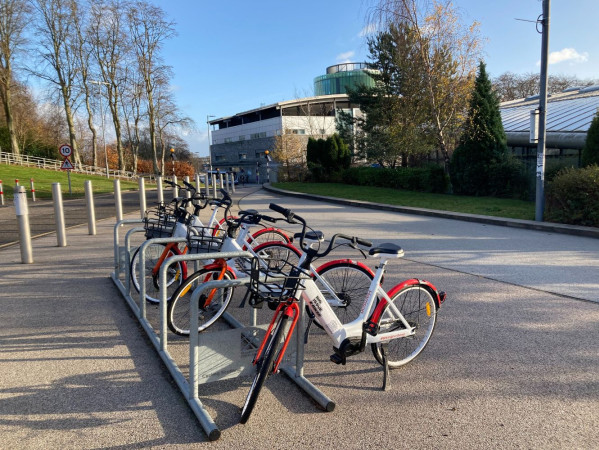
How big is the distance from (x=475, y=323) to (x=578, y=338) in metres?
0.89

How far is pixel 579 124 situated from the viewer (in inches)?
834

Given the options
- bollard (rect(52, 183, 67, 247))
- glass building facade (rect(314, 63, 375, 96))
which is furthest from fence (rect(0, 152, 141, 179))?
glass building facade (rect(314, 63, 375, 96))

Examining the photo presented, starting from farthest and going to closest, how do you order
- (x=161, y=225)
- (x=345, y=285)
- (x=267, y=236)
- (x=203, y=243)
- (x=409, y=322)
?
1. (x=267, y=236)
2. (x=161, y=225)
3. (x=203, y=243)
4. (x=345, y=285)
5. (x=409, y=322)

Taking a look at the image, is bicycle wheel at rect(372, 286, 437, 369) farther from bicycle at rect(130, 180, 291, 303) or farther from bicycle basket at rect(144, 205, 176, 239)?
bicycle basket at rect(144, 205, 176, 239)

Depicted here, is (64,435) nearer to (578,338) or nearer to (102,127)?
(578,338)

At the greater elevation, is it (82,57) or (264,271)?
(82,57)

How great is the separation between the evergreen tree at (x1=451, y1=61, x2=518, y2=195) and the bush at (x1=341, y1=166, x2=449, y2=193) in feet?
6.67

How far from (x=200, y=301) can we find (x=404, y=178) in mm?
21343

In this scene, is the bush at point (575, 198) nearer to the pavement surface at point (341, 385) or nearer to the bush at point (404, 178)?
the pavement surface at point (341, 385)

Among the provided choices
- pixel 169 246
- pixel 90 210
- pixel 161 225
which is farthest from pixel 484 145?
pixel 169 246

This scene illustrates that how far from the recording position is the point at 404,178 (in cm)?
2456

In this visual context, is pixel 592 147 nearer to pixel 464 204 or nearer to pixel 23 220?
pixel 464 204

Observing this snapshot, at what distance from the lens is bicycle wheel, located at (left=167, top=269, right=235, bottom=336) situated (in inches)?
165

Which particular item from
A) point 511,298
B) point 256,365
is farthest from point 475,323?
point 256,365
